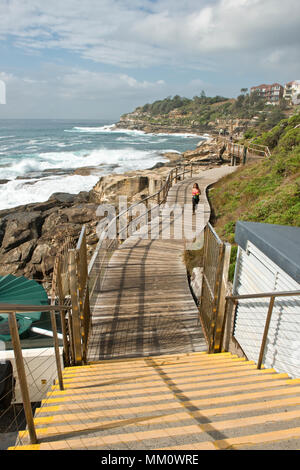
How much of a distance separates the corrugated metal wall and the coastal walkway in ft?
2.12

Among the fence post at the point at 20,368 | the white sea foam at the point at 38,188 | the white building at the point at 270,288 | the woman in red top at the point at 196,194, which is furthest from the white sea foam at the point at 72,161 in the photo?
the fence post at the point at 20,368

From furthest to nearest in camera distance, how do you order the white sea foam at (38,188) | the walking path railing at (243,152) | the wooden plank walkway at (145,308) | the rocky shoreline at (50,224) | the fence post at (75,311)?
the white sea foam at (38,188), the walking path railing at (243,152), the rocky shoreline at (50,224), the wooden plank walkway at (145,308), the fence post at (75,311)

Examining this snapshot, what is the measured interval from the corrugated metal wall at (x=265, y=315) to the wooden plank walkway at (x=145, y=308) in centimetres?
88

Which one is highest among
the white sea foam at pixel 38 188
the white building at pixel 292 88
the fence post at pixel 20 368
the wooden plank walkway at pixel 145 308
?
the white building at pixel 292 88

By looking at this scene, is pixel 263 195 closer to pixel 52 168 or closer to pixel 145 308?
pixel 145 308

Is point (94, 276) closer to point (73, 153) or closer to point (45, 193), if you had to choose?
point (45, 193)

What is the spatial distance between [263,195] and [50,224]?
13.6 m

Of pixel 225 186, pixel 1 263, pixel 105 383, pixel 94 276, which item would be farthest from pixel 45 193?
pixel 105 383

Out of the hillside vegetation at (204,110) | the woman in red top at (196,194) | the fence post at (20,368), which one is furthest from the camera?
the hillside vegetation at (204,110)

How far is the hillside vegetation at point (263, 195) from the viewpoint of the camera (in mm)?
10453

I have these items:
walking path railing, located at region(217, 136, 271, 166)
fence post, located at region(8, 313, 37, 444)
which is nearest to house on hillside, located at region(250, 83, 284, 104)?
walking path railing, located at region(217, 136, 271, 166)

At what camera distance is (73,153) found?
58.8 metres

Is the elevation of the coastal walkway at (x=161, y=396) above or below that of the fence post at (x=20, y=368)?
below

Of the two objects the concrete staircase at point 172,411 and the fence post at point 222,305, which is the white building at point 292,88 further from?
the concrete staircase at point 172,411
